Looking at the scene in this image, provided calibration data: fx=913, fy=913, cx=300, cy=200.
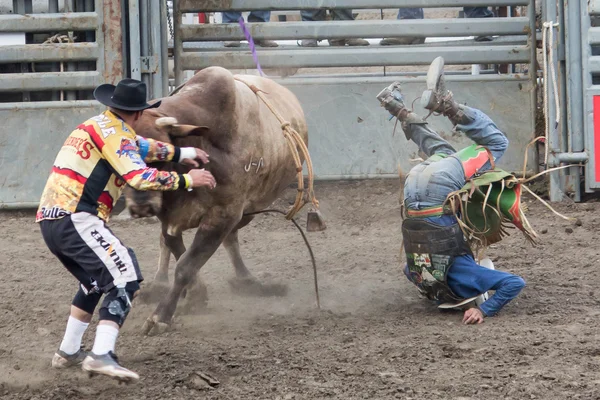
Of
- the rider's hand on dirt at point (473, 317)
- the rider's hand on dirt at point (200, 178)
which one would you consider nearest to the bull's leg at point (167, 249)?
the rider's hand on dirt at point (200, 178)

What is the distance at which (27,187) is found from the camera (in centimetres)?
794

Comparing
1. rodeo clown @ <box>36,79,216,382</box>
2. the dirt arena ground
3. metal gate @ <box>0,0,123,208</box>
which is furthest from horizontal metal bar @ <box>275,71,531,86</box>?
rodeo clown @ <box>36,79,216,382</box>

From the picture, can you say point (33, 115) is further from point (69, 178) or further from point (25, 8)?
point (69, 178)

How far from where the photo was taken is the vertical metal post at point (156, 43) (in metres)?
8.02

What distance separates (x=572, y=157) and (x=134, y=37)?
12.9ft

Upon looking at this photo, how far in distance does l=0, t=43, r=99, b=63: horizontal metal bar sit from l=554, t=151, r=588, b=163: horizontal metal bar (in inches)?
162

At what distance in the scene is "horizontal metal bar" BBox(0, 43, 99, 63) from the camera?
788cm

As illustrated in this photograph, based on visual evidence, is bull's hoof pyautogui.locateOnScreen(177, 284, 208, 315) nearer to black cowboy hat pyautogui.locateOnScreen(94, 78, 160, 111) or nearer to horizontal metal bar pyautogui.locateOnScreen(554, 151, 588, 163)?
black cowboy hat pyautogui.locateOnScreen(94, 78, 160, 111)

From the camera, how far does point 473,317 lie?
489cm

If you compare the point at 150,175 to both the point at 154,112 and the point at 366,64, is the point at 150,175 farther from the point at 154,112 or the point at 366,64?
the point at 366,64

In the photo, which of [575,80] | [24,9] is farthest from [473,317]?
[24,9]

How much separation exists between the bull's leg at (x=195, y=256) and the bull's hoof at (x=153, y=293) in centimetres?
64

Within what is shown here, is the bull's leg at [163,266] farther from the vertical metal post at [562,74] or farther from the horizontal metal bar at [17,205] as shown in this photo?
the vertical metal post at [562,74]

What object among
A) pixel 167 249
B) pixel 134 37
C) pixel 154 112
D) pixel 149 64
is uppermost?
pixel 134 37
